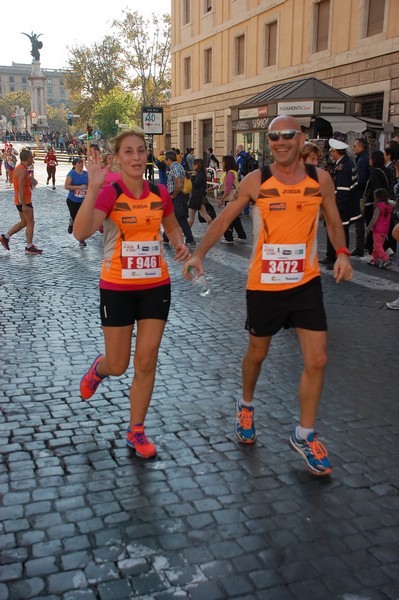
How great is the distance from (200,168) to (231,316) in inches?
258

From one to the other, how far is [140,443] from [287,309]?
1202 mm

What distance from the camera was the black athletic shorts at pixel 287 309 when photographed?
3619mm

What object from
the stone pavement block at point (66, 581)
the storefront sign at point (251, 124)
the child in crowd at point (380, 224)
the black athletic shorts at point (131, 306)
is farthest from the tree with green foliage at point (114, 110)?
the stone pavement block at point (66, 581)

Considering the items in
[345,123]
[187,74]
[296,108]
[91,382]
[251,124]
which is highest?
[187,74]

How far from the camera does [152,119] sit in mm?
22156

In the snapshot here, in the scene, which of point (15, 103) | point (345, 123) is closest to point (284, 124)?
point (345, 123)

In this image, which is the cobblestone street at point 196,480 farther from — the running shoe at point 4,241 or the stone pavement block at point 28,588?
the running shoe at point 4,241

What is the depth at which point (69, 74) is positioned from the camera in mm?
64812

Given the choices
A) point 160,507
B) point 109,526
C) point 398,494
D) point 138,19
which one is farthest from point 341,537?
point 138,19

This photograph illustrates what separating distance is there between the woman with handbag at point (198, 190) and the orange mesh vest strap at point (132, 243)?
9284mm

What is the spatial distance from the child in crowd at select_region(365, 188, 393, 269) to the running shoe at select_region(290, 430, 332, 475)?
22.7 ft

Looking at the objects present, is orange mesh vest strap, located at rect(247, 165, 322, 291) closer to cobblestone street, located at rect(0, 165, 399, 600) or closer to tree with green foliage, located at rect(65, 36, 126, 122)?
cobblestone street, located at rect(0, 165, 399, 600)

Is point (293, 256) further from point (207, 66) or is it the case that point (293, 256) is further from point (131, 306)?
point (207, 66)

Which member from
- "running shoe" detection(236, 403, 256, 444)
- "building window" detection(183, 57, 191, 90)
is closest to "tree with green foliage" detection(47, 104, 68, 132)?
"building window" detection(183, 57, 191, 90)
